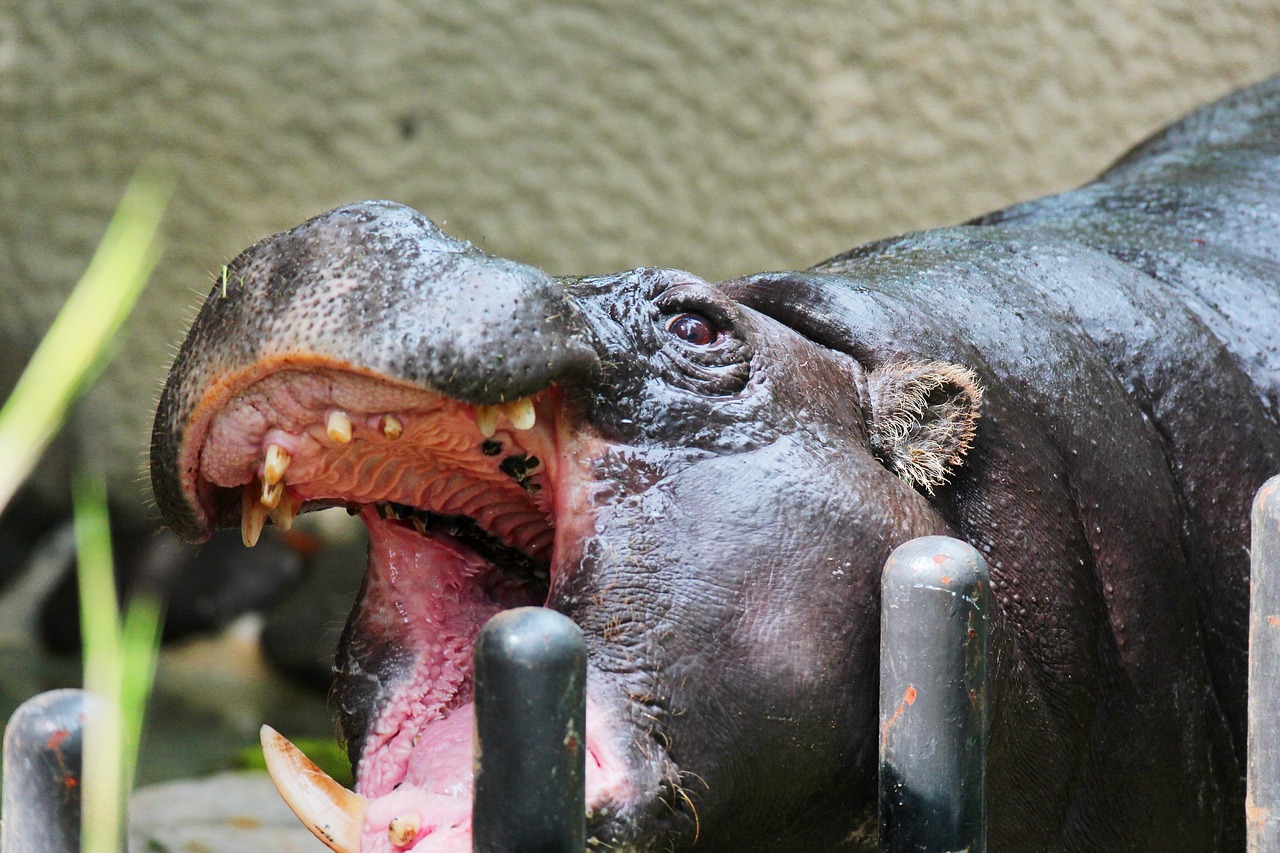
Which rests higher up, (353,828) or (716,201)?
(353,828)

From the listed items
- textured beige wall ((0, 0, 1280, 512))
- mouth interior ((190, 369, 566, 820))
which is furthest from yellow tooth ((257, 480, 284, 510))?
textured beige wall ((0, 0, 1280, 512))

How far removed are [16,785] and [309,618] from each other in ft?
17.8

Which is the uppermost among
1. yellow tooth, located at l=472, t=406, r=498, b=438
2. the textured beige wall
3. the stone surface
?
yellow tooth, located at l=472, t=406, r=498, b=438

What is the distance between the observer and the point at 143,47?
6473 millimetres

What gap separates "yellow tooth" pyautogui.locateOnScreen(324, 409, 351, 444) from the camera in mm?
1699

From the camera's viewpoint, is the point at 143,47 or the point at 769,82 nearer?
the point at 769,82

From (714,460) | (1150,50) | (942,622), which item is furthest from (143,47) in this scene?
(942,622)

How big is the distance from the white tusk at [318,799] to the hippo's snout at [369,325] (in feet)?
1.08

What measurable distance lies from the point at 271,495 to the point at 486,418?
0.29 m

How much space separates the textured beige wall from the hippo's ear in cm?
357

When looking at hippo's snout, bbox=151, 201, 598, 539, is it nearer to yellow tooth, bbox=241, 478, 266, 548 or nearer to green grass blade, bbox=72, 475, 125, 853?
yellow tooth, bbox=241, 478, 266, 548

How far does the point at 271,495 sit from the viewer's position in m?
1.81

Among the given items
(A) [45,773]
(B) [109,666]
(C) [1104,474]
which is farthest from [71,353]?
(C) [1104,474]

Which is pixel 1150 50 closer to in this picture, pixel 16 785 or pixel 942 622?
pixel 942 622
